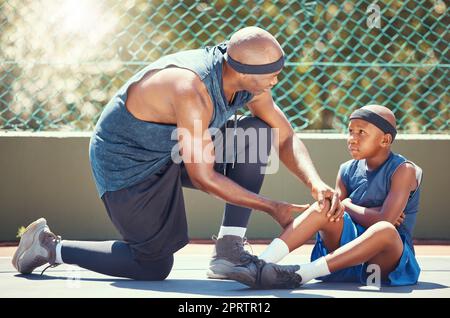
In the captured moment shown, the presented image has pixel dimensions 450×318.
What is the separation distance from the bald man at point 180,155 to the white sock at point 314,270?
0.26 m

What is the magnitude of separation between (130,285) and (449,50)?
364 centimetres

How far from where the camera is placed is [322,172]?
6.80m

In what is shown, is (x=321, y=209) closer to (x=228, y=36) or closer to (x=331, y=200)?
(x=331, y=200)

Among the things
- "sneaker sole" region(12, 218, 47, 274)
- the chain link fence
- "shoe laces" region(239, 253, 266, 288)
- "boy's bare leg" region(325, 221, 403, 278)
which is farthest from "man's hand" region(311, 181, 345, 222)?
the chain link fence

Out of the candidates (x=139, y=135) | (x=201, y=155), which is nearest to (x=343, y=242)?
(x=201, y=155)

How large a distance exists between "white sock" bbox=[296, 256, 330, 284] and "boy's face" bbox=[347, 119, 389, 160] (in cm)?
65

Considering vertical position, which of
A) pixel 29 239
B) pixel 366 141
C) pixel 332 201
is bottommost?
pixel 29 239

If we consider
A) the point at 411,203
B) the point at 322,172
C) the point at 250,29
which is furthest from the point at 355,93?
the point at 250,29

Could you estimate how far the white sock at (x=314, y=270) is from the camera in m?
4.45

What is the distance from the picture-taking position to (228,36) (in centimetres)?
691

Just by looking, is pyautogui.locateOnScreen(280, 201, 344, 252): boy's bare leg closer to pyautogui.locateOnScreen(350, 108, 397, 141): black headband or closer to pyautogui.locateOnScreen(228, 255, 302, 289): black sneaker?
pyautogui.locateOnScreen(228, 255, 302, 289): black sneaker

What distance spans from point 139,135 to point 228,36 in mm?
2528

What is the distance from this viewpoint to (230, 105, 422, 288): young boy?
14.5 ft

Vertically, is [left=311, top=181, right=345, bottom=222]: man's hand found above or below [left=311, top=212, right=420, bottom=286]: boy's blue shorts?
above
